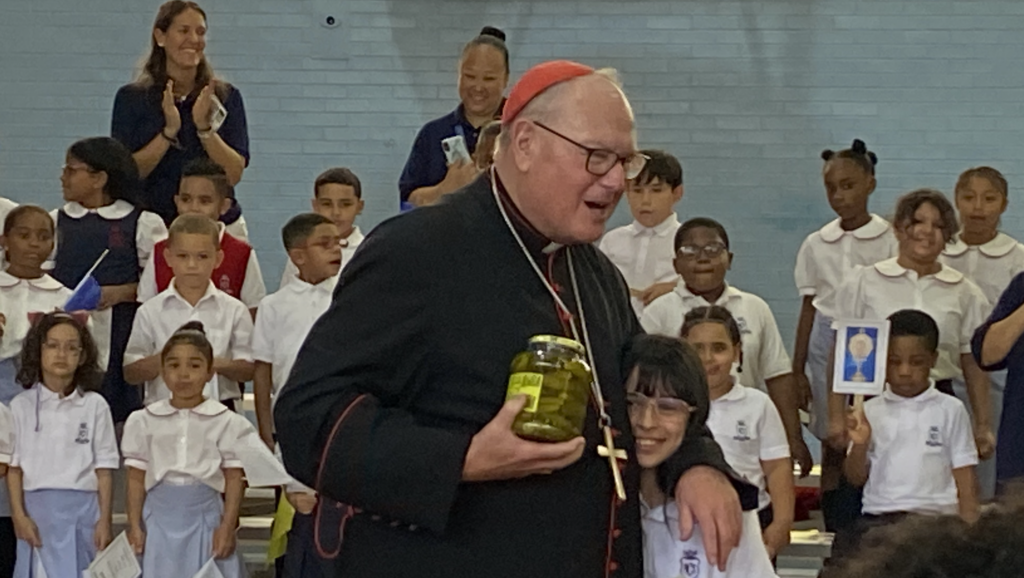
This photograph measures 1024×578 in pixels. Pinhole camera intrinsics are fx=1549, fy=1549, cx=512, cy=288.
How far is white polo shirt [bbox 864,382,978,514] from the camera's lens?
544cm

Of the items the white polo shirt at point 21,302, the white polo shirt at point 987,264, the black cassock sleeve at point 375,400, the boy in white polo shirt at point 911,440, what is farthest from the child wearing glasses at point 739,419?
the black cassock sleeve at point 375,400

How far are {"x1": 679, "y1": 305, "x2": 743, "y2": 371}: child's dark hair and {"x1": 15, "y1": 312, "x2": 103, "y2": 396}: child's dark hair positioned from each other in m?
2.24

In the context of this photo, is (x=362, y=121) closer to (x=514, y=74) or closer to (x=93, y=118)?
(x=514, y=74)

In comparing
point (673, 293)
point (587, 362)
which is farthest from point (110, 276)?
point (587, 362)

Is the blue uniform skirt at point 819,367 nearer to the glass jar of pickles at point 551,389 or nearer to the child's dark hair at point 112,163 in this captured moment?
the child's dark hair at point 112,163

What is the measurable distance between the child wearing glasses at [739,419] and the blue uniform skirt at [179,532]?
1910 millimetres

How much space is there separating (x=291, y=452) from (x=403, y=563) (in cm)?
26

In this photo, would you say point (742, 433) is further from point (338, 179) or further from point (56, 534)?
point (56, 534)

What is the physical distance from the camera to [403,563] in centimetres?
254

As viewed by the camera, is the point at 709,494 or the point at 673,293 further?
the point at 673,293

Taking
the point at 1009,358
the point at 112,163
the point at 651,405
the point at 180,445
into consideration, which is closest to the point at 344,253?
the point at 112,163

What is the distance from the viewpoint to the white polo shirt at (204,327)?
6.11 meters

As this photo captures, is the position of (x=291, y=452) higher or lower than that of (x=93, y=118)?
lower

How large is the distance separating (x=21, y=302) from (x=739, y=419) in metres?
2.85
